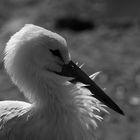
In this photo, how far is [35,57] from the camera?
13.9 feet

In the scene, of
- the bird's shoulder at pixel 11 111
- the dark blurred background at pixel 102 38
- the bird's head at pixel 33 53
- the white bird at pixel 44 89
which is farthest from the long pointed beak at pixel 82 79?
the dark blurred background at pixel 102 38

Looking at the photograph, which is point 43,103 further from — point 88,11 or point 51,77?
point 88,11

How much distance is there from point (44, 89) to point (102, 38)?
592 cm

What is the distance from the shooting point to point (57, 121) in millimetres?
4352

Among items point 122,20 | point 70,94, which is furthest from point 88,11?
point 70,94

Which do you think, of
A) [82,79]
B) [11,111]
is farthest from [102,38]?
[11,111]

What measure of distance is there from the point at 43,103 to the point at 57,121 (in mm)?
183

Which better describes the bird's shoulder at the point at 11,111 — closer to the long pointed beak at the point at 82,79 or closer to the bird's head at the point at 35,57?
the bird's head at the point at 35,57

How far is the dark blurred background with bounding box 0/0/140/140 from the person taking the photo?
771cm

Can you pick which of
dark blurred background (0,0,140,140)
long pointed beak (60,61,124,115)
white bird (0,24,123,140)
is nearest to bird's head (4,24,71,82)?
white bird (0,24,123,140)

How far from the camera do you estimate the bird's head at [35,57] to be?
4207 mm

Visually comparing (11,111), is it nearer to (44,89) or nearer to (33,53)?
(44,89)

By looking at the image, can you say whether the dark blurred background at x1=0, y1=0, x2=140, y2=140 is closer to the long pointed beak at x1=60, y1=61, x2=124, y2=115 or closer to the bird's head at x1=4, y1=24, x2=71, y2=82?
the long pointed beak at x1=60, y1=61, x2=124, y2=115

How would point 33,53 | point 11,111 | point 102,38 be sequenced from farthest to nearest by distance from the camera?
point 102,38 → point 11,111 → point 33,53
